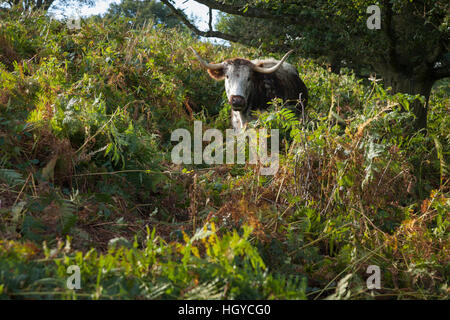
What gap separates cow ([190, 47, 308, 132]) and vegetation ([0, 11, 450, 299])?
80.1 inches

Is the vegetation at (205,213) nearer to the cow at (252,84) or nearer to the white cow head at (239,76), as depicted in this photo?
the white cow head at (239,76)

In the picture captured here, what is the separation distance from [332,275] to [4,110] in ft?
10.4

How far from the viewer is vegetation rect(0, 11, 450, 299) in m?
2.40

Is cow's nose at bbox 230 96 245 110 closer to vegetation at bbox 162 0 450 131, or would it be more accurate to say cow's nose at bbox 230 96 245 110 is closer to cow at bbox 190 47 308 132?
cow at bbox 190 47 308 132

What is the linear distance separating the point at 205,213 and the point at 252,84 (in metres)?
3.70

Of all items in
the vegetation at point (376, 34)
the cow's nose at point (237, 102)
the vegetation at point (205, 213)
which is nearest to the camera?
the vegetation at point (205, 213)

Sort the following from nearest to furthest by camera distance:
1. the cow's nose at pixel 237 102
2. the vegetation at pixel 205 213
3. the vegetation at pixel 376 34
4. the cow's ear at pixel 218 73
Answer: the vegetation at pixel 205 213
the cow's nose at pixel 237 102
the vegetation at pixel 376 34
the cow's ear at pixel 218 73

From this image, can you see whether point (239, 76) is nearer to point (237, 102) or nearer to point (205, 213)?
point (237, 102)

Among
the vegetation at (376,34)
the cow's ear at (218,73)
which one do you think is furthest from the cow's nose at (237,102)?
the vegetation at (376,34)

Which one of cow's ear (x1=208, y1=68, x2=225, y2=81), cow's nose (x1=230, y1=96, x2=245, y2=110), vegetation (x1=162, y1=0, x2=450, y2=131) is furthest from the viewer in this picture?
cow's ear (x1=208, y1=68, x2=225, y2=81)

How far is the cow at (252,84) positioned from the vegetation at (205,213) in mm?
2035

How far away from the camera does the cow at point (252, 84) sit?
6.87 metres

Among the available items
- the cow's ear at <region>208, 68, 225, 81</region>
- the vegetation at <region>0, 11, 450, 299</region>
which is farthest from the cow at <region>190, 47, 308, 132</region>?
the vegetation at <region>0, 11, 450, 299</region>

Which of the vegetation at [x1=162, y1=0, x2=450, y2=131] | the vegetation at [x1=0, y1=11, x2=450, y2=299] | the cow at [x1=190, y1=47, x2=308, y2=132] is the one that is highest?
the vegetation at [x1=162, y1=0, x2=450, y2=131]
